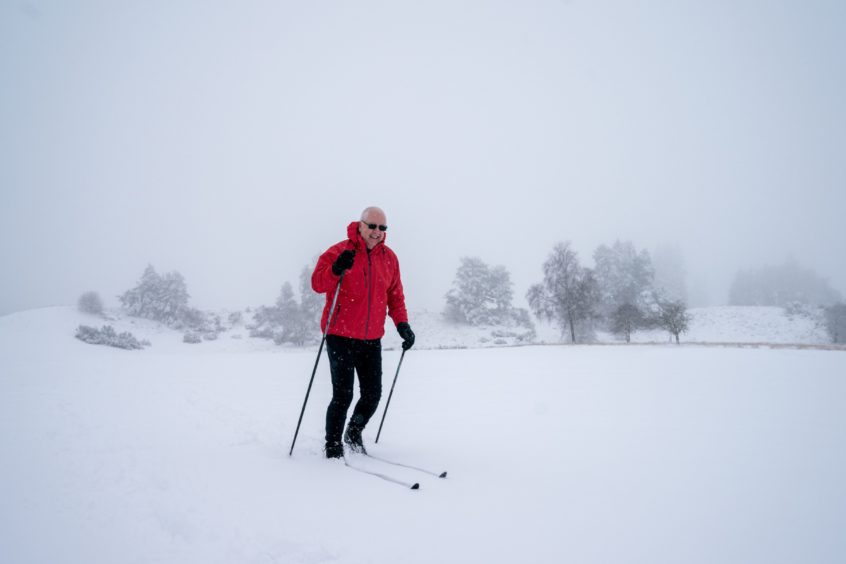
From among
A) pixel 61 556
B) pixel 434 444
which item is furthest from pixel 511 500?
pixel 61 556

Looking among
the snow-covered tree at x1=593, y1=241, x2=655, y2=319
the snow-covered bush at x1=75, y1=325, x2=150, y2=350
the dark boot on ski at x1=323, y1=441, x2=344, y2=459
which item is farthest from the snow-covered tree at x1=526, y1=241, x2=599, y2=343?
the snow-covered bush at x1=75, y1=325, x2=150, y2=350

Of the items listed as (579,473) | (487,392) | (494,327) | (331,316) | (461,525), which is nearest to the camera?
(461,525)

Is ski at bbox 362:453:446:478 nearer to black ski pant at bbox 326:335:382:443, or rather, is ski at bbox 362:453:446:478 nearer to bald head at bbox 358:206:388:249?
black ski pant at bbox 326:335:382:443

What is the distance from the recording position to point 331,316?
3385 millimetres

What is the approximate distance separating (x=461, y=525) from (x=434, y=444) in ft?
5.46

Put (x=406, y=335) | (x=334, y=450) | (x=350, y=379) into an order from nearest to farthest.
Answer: (x=334, y=450), (x=350, y=379), (x=406, y=335)

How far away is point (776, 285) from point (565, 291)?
52.9m

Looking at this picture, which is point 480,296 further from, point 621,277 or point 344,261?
point 344,261

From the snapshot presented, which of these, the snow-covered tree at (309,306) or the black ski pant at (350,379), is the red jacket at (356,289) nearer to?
the black ski pant at (350,379)

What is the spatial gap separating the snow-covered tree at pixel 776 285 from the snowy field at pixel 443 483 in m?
66.8

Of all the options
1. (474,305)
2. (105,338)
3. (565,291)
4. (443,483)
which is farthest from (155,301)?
(443,483)

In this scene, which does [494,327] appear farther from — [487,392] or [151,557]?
[151,557]

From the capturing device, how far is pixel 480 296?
37125 millimetres

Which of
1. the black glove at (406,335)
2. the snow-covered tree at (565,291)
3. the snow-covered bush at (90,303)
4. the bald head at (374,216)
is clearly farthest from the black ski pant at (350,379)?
the snow-covered bush at (90,303)
